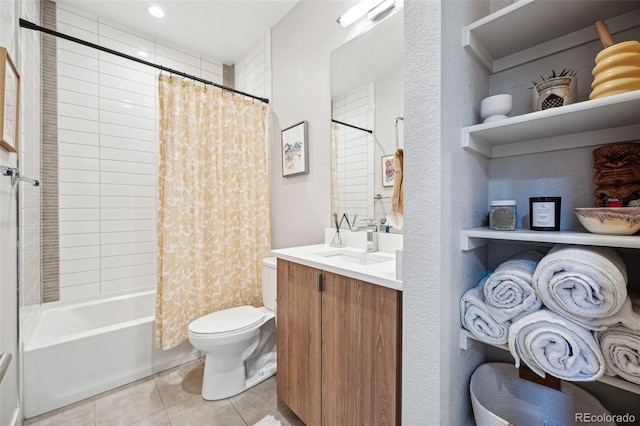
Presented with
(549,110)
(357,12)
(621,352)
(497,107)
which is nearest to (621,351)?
(621,352)

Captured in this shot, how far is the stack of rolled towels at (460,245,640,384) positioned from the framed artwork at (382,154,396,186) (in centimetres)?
84

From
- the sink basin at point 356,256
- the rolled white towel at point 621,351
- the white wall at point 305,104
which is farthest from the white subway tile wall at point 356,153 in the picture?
the rolled white towel at point 621,351

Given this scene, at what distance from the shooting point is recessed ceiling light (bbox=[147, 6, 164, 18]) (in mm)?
2168

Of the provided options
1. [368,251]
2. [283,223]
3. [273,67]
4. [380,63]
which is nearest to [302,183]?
[283,223]

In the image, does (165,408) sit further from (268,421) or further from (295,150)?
(295,150)

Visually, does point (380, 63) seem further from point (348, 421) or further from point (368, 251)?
point (348, 421)

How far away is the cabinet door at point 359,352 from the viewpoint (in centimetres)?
97

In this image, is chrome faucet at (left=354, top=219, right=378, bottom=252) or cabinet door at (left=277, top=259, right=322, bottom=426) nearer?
cabinet door at (left=277, top=259, right=322, bottom=426)

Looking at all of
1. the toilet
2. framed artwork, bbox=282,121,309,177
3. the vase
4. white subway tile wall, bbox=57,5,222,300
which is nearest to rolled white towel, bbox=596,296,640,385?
the vase

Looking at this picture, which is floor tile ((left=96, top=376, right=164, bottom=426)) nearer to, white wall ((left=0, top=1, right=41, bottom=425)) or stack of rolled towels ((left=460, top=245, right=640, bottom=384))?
white wall ((left=0, top=1, right=41, bottom=425))

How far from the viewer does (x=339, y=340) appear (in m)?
1.16

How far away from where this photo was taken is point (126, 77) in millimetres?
2428

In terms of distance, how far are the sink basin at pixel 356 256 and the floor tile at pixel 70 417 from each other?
166 cm

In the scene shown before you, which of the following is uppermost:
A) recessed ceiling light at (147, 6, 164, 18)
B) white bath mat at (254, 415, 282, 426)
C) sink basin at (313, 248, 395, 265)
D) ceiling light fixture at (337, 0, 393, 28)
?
recessed ceiling light at (147, 6, 164, 18)
